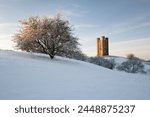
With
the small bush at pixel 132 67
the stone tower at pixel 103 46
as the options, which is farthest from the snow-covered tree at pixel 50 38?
the stone tower at pixel 103 46

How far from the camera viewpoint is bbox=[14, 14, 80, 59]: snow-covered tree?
89.6 ft

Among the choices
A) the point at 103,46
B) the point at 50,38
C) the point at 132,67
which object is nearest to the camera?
the point at 50,38

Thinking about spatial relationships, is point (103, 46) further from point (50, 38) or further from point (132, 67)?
point (50, 38)

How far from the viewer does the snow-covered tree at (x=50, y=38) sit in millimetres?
27312

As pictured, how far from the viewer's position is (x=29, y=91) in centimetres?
1120

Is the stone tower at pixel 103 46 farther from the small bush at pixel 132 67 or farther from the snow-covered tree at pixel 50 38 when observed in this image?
the snow-covered tree at pixel 50 38

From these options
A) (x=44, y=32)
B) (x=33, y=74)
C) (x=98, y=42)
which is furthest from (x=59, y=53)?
(x=98, y=42)

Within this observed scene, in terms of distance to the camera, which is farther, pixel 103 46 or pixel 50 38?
pixel 103 46

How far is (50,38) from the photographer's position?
27750 millimetres

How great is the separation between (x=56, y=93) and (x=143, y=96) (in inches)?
170

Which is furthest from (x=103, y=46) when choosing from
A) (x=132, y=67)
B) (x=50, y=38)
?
(x=50, y=38)

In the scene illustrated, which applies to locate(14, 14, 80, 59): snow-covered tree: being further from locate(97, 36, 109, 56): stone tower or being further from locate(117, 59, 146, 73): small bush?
locate(97, 36, 109, 56): stone tower

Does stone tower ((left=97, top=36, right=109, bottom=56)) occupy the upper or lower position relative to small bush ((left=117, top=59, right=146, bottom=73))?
upper

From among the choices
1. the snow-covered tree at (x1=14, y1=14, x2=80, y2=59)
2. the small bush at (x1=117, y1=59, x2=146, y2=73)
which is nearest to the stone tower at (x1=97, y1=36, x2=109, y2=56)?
the small bush at (x1=117, y1=59, x2=146, y2=73)
